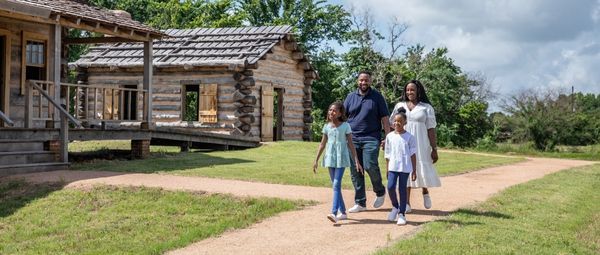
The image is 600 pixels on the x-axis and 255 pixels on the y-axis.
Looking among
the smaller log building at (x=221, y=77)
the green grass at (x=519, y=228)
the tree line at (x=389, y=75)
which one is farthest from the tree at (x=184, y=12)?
the green grass at (x=519, y=228)

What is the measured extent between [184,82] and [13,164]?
11725 mm

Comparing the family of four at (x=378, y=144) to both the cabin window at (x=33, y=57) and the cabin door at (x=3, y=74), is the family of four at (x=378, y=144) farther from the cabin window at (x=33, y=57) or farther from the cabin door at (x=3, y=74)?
the cabin window at (x=33, y=57)

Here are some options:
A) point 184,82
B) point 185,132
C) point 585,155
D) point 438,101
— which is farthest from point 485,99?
point 185,132

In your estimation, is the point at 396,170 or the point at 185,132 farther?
the point at 185,132

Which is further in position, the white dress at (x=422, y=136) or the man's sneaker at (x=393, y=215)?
the white dress at (x=422, y=136)

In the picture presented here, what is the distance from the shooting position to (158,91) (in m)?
25.3

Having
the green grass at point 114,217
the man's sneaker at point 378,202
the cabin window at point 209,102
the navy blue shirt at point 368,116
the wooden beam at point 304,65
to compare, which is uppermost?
the wooden beam at point 304,65

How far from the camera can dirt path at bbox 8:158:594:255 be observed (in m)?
7.35

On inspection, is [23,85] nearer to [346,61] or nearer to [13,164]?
[13,164]

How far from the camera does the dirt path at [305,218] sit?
735 cm

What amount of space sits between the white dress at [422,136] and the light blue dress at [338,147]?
881 millimetres

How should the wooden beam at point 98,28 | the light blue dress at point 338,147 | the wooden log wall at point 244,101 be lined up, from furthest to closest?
the wooden log wall at point 244,101 → the wooden beam at point 98,28 → the light blue dress at point 338,147

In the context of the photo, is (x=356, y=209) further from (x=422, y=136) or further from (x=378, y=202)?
(x=422, y=136)

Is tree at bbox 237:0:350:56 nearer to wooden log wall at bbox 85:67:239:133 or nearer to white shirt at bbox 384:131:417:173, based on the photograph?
wooden log wall at bbox 85:67:239:133
